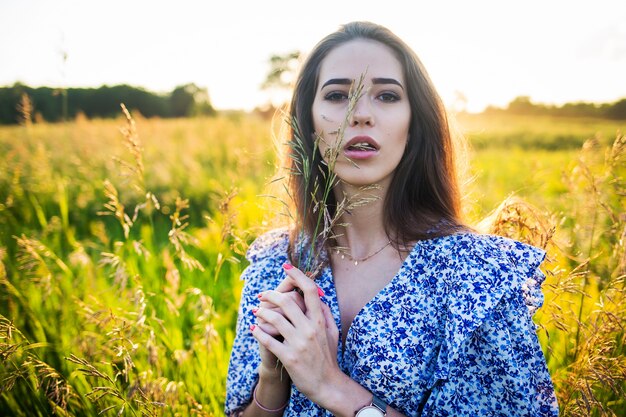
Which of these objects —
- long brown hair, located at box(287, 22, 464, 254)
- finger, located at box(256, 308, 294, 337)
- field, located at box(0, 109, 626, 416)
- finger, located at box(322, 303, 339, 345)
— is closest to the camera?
finger, located at box(256, 308, 294, 337)

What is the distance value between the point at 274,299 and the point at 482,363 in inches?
31.1

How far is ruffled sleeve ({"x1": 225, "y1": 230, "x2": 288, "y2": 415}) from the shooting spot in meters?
1.82

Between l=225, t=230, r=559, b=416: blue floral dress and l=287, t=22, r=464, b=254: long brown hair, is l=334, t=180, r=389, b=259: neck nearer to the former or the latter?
l=287, t=22, r=464, b=254: long brown hair

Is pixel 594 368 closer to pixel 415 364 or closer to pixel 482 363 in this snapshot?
pixel 482 363

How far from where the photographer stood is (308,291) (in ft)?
4.62

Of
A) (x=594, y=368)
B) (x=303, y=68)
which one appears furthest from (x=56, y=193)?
(x=594, y=368)

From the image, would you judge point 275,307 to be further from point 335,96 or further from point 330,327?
point 335,96

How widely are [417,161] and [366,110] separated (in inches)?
16.3

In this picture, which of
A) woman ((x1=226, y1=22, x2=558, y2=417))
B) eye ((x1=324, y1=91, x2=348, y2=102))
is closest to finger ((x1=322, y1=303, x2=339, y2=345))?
woman ((x1=226, y1=22, x2=558, y2=417))

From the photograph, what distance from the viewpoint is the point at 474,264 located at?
63.6 inches

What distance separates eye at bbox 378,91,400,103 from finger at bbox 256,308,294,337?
1001mm

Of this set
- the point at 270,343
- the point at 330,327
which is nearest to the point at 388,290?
the point at 330,327

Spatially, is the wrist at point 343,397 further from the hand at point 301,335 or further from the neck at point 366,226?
the neck at point 366,226

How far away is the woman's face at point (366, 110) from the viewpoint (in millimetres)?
1712
